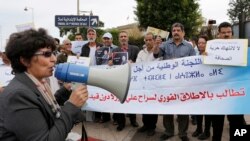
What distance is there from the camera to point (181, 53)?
5777mm

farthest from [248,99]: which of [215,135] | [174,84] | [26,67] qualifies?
[26,67]

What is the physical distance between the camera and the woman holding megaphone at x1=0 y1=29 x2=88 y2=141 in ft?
6.16

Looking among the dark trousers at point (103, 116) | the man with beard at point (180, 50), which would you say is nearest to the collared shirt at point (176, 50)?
the man with beard at point (180, 50)

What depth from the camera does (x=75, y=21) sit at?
13.7 m

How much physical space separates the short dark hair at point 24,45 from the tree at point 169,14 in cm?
2452

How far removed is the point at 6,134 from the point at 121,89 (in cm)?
68

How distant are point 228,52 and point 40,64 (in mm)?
3362

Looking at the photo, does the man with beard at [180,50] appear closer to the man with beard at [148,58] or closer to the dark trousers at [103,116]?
the man with beard at [148,58]

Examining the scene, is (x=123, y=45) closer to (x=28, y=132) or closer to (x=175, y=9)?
(x=28, y=132)

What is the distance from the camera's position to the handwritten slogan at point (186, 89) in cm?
502

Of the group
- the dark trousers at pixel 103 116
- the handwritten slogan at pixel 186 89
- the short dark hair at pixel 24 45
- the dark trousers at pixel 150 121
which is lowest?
the dark trousers at pixel 103 116

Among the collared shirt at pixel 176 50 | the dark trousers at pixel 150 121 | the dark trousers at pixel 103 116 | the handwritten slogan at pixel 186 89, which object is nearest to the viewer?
the handwritten slogan at pixel 186 89

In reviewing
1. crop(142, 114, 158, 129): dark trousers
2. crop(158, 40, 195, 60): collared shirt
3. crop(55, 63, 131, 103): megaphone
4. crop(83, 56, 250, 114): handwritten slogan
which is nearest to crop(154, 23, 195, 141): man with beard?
crop(158, 40, 195, 60): collared shirt

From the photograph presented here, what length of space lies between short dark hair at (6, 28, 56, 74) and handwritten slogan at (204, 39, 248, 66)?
3.28 m
